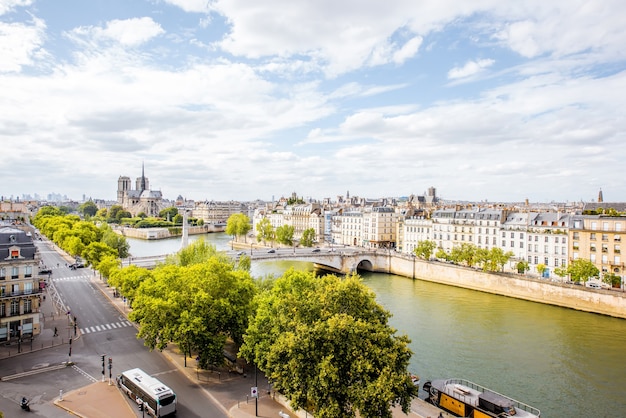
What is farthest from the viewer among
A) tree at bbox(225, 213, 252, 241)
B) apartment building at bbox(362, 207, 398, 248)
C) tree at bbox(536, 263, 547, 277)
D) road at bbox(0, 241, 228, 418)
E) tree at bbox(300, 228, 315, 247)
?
tree at bbox(225, 213, 252, 241)

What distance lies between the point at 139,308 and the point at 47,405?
8144 mm

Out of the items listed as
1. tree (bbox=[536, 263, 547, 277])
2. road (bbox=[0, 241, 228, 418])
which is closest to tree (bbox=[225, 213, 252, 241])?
road (bbox=[0, 241, 228, 418])

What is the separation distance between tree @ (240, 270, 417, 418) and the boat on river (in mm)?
6271

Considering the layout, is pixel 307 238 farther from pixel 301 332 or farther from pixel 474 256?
pixel 301 332

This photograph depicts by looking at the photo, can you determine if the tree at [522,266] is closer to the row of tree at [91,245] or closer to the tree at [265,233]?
the row of tree at [91,245]

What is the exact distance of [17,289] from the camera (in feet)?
108

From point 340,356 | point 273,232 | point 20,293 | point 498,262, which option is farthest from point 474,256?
point 20,293

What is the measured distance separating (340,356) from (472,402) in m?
9.31

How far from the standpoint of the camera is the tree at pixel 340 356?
59.0 ft

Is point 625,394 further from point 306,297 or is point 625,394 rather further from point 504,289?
point 504,289

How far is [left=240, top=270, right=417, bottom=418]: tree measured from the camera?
18.0 meters

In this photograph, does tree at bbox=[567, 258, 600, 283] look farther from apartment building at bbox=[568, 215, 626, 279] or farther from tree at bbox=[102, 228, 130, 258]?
tree at bbox=[102, 228, 130, 258]

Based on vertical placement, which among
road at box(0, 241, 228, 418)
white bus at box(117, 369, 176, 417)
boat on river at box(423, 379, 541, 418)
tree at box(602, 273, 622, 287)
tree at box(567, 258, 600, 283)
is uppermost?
tree at box(567, 258, 600, 283)

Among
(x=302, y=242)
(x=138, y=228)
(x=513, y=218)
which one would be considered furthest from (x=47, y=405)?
(x=138, y=228)
